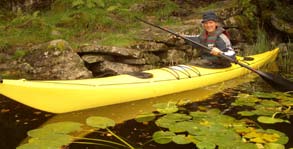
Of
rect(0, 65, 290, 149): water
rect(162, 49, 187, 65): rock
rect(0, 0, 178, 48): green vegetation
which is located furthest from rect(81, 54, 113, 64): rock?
rect(0, 65, 290, 149): water

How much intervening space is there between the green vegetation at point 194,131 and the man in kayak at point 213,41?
70.7 inches

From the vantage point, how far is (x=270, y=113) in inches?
203

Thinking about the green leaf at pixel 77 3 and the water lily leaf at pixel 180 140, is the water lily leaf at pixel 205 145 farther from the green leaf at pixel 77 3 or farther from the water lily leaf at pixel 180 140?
the green leaf at pixel 77 3

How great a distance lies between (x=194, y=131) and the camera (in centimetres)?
422

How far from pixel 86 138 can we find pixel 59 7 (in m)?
6.94

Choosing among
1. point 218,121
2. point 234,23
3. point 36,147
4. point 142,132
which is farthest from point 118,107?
point 234,23

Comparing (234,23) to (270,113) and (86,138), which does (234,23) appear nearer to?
(270,113)

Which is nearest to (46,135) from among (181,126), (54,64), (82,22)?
(181,126)

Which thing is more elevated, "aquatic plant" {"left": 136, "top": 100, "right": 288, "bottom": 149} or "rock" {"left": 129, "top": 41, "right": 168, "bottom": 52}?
"rock" {"left": 129, "top": 41, "right": 168, "bottom": 52}

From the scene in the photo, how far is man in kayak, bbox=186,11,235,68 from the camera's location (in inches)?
271

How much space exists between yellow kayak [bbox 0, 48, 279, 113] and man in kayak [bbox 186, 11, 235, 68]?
0.19 meters

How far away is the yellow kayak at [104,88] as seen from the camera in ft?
15.5

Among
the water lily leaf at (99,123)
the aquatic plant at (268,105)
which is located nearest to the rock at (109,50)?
the aquatic plant at (268,105)

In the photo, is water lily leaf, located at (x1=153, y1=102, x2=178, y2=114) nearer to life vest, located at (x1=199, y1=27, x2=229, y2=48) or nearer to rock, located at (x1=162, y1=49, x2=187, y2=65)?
life vest, located at (x1=199, y1=27, x2=229, y2=48)
